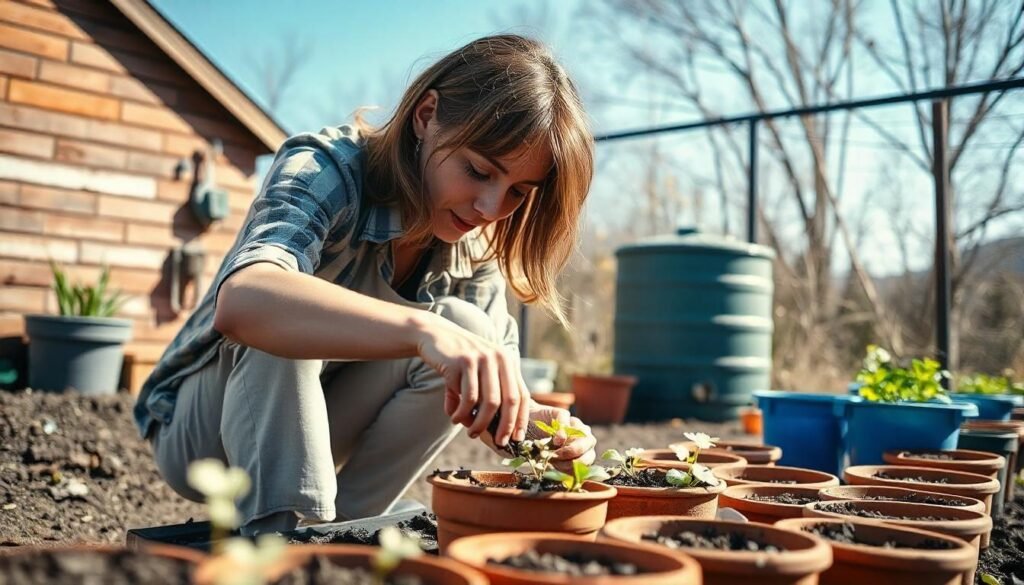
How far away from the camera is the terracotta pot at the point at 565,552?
0.80 meters

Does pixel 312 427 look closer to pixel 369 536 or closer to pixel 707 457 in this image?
pixel 369 536

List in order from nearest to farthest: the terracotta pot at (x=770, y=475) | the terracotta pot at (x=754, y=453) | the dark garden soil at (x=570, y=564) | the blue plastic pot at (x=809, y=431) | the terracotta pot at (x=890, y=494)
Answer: the dark garden soil at (x=570, y=564) → the terracotta pot at (x=890, y=494) → the terracotta pot at (x=770, y=475) → the terracotta pot at (x=754, y=453) → the blue plastic pot at (x=809, y=431)

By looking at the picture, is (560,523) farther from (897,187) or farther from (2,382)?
(897,187)

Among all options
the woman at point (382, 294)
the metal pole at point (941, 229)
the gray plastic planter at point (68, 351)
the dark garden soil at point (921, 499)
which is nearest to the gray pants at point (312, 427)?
the woman at point (382, 294)

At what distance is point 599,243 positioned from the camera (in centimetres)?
1331

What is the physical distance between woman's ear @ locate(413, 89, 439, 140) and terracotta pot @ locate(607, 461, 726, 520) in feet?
2.63

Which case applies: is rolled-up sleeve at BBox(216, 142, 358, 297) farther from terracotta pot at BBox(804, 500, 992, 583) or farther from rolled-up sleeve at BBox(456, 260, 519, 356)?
terracotta pot at BBox(804, 500, 992, 583)

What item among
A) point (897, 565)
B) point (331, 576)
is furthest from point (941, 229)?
point (331, 576)

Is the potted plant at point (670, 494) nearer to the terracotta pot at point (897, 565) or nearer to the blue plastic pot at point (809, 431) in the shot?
the terracotta pot at point (897, 565)

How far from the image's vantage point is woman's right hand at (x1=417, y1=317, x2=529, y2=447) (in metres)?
1.10

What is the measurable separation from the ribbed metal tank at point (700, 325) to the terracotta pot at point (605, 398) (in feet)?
0.90

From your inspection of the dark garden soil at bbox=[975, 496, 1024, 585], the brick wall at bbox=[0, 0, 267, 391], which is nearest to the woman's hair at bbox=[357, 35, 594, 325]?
the dark garden soil at bbox=[975, 496, 1024, 585]

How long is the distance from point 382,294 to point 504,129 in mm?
501

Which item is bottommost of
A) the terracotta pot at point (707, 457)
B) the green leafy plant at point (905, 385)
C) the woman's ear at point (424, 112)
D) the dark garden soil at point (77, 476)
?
the dark garden soil at point (77, 476)
